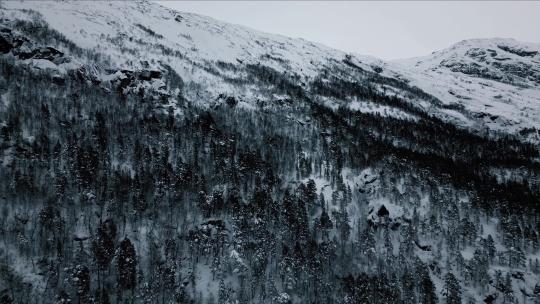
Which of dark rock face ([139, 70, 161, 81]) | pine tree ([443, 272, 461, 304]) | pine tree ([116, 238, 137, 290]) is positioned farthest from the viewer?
dark rock face ([139, 70, 161, 81])

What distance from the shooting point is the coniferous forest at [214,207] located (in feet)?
260

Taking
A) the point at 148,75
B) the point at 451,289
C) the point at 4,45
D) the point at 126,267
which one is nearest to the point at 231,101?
the point at 148,75

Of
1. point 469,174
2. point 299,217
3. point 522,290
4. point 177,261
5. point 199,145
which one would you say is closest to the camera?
point 177,261

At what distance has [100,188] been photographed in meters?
94.5

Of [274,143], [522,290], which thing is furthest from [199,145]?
[522,290]

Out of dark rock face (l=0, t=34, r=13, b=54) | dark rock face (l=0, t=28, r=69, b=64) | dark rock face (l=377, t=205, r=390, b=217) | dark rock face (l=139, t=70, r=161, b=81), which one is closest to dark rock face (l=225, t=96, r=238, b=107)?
dark rock face (l=139, t=70, r=161, b=81)

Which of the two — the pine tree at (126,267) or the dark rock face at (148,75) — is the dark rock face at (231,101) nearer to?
the dark rock face at (148,75)

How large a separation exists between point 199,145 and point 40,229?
189ft

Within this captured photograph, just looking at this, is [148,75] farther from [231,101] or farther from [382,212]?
[382,212]

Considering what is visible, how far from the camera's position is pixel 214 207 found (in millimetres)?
102000

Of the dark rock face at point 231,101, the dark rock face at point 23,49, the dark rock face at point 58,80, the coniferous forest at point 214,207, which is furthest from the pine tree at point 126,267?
the dark rock face at point 231,101

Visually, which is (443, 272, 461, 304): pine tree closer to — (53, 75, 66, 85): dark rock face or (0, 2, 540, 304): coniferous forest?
(0, 2, 540, 304): coniferous forest

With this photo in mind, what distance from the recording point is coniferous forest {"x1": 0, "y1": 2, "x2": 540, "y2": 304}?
79.2 meters

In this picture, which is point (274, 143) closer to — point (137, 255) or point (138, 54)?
point (137, 255)
